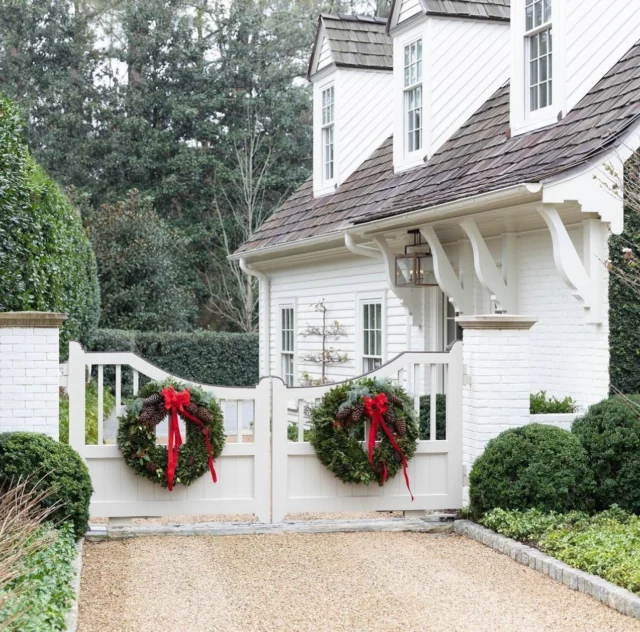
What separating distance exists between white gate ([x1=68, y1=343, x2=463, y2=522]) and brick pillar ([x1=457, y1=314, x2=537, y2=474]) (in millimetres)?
212

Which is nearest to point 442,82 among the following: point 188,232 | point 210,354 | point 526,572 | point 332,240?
point 332,240

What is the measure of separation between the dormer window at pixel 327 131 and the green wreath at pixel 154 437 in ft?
28.3

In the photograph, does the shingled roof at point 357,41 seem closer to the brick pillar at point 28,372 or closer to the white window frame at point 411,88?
the white window frame at point 411,88

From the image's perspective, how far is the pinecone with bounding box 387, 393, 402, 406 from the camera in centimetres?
850

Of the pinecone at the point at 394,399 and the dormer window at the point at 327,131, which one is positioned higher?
the dormer window at the point at 327,131

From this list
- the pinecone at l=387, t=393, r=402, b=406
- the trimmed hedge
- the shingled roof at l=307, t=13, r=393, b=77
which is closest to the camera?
the pinecone at l=387, t=393, r=402, b=406

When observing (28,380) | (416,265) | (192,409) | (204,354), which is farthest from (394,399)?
(204,354)

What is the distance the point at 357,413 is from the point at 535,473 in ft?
4.88

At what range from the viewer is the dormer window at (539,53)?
10.8 m

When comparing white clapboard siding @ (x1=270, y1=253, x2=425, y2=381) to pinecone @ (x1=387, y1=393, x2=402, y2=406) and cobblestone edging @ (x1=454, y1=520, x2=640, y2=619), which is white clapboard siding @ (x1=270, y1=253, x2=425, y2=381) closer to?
pinecone @ (x1=387, y1=393, x2=402, y2=406)

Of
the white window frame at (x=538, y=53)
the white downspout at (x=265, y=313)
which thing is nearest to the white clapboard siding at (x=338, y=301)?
the white downspout at (x=265, y=313)

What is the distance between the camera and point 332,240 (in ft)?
44.6

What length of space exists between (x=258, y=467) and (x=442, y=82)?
6566 mm

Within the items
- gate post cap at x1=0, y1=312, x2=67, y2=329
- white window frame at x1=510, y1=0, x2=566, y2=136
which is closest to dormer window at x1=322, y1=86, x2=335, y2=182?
white window frame at x1=510, y1=0, x2=566, y2=136
